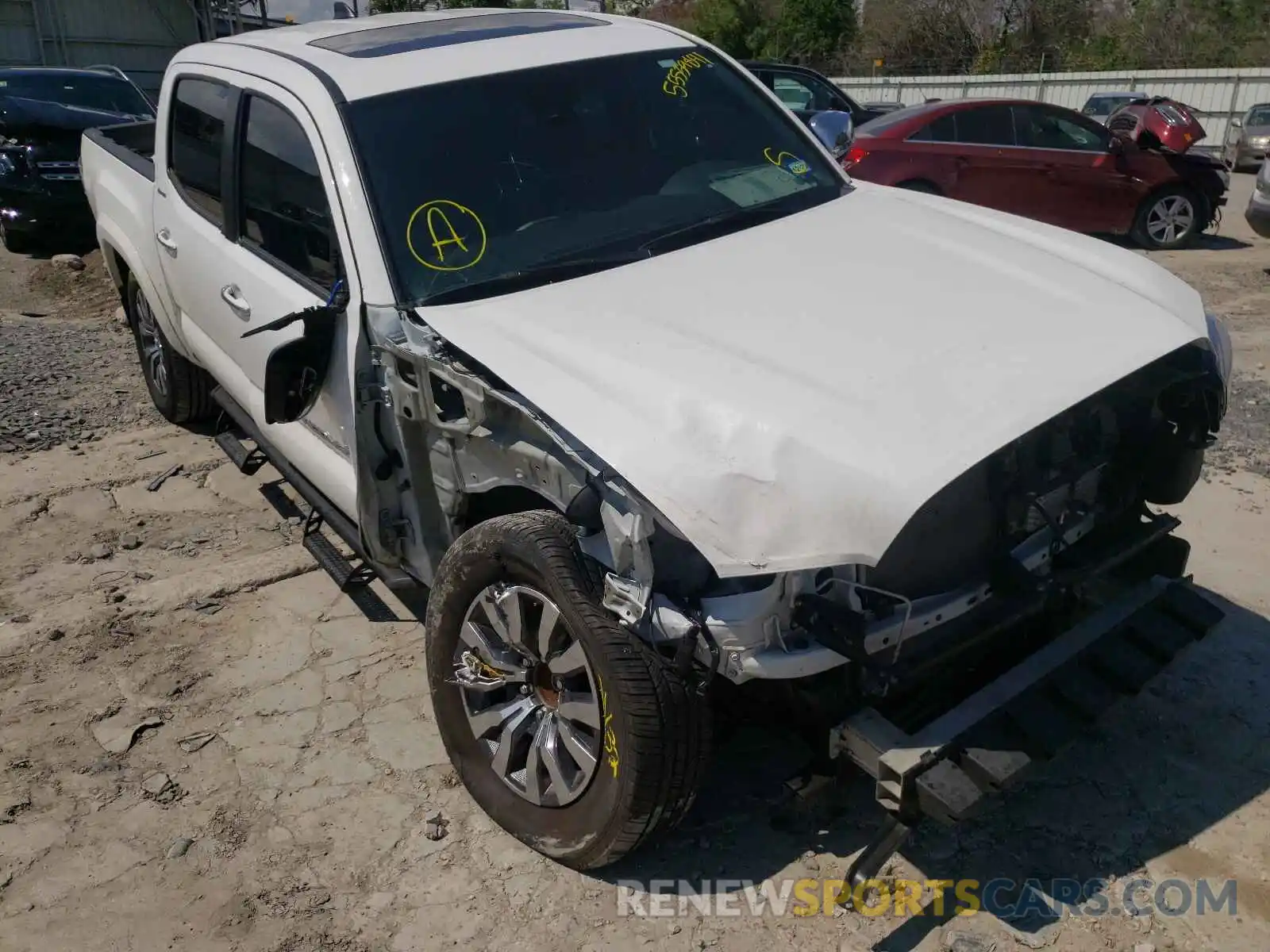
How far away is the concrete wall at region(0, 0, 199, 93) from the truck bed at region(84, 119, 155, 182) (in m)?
21.7

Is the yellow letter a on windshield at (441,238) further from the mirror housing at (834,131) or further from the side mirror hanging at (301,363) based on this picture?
the mirror housing at (834,131)

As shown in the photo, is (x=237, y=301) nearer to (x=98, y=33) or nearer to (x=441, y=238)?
(x=441, y=238)

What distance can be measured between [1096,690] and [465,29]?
10.1 ft

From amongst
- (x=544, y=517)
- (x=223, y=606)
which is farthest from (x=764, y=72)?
(x=544, y=517)

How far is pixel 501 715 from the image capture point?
2986 mm

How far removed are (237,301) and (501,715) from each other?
6.39 feet

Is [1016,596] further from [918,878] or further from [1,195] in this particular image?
[1,195]

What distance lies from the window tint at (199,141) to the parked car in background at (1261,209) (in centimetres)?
838

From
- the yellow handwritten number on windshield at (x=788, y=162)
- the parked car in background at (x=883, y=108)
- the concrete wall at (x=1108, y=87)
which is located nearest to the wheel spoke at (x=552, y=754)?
the yellow handwritten number on windshield at (x=788, y=162)

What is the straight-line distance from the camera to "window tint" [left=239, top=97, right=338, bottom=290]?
3393mm

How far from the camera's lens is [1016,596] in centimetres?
265

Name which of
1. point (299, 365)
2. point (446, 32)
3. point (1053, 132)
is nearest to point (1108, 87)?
point (1053, 132)

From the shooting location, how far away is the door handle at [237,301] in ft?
12.7

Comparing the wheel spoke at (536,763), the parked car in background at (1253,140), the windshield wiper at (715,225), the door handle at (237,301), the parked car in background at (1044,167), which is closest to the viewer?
the wheel spoke at (536,763)
